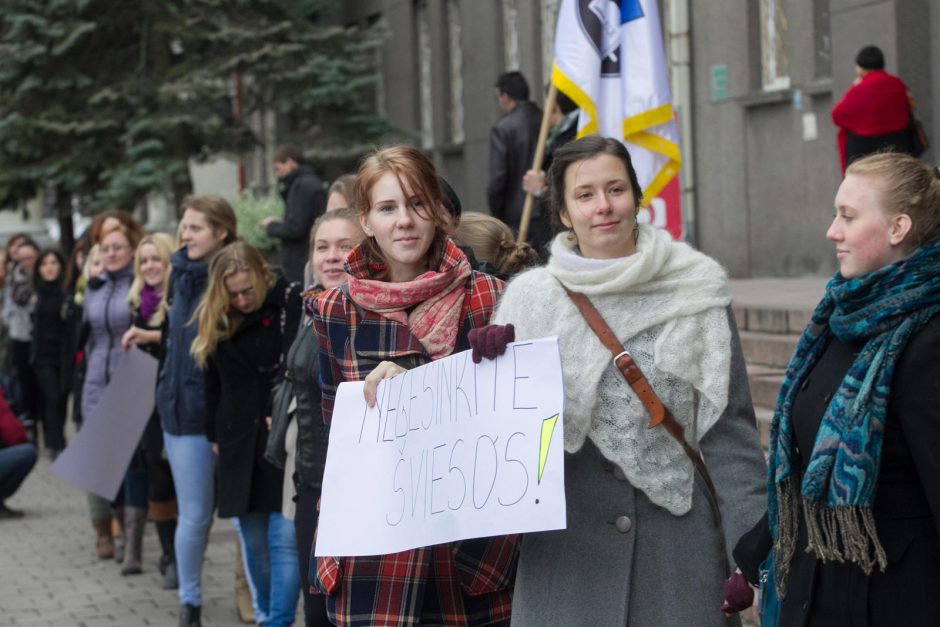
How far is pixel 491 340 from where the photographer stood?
12.4 ft

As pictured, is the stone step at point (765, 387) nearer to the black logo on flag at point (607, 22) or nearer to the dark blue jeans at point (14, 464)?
the black logo on flag at point (607, 22)

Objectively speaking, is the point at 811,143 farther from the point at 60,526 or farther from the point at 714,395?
the point at 714,395

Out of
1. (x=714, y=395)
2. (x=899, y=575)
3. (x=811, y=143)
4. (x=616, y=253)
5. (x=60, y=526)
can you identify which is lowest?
(x=60, y=526)

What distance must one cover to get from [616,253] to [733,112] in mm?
12006

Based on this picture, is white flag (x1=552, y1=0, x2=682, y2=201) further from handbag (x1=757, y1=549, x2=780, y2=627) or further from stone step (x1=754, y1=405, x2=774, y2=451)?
handbag (x1=757, y1=549, x2=780, y2=627)

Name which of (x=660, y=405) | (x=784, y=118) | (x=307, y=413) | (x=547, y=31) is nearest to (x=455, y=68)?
(x=547, y=31)

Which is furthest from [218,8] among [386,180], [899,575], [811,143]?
[899,575]

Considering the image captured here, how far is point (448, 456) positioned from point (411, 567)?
0.48 meters

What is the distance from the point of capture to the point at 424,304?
168 inches

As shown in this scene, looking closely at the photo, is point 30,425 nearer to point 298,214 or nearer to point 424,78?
point 298,214

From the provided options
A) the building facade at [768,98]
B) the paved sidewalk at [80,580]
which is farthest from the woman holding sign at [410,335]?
the building facade at [768,98]

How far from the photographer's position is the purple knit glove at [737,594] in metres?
3.66

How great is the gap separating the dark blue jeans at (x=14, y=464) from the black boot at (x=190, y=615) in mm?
1298

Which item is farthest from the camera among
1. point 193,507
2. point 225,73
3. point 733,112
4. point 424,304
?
point 225,73
